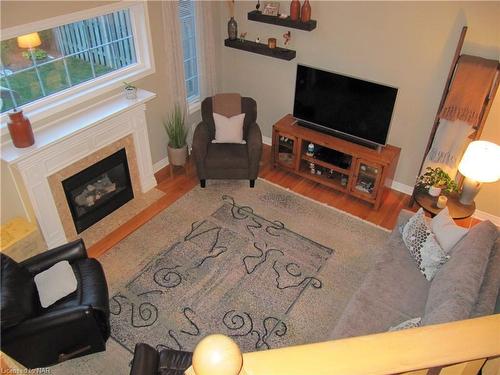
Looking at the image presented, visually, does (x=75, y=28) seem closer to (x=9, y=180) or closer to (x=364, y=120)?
(x=9, y=180)

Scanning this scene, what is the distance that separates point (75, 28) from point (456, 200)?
4204mm

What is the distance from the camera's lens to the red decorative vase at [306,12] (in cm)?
454

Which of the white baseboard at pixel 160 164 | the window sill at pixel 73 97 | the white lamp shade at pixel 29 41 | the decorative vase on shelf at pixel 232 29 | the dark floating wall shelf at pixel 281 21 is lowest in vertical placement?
the white baseboard at pixel 160 164

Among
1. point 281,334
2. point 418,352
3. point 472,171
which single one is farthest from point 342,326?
point 418,352

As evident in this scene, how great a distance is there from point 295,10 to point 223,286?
3.13 m

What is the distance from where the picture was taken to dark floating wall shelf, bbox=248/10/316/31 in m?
4.62

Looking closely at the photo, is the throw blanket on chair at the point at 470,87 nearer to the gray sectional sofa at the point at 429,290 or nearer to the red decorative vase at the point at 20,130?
the gray sectional sofa at the point at 429,290

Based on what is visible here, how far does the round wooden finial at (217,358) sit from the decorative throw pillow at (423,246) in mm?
2973

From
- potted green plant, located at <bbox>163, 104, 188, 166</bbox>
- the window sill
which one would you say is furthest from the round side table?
the window sill

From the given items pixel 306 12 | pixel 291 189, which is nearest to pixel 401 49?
pixel 306 12

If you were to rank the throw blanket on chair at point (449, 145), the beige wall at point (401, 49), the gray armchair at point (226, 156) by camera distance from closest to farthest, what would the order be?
the beige wall at point (401, 49) → the throw blanket on chair at point (449, 145) → the gray armchair at point (226, 156)

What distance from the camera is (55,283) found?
318cm

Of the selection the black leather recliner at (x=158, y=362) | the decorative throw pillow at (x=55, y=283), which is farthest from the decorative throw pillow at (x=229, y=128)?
the black leather recliner at (x=158, y=362)

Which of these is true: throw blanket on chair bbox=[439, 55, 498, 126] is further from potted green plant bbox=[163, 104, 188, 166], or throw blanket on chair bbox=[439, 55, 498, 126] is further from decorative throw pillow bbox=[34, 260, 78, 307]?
decorative throw pillow bbox=[34, 260, 78, 307]
